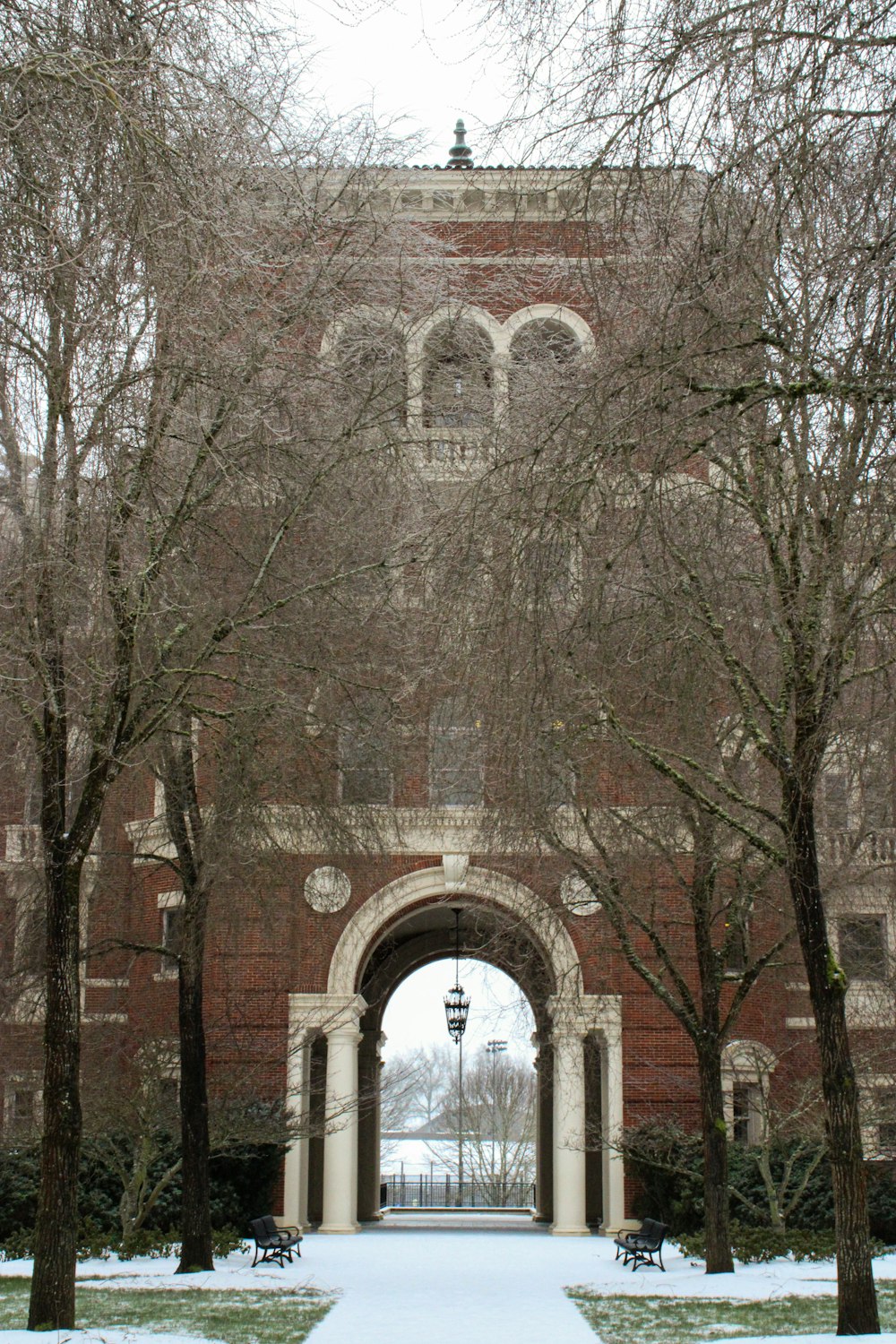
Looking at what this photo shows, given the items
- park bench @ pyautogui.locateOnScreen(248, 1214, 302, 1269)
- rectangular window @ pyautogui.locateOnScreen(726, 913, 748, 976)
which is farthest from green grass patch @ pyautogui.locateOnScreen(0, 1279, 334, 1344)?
rectangular window @ pyautogui.locateOnScreen(726, 913, 748, 976)

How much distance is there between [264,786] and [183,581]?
4.66m

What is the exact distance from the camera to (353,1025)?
912 inches

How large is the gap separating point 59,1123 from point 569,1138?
13.5 m

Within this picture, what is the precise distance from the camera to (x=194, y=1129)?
52.0ft

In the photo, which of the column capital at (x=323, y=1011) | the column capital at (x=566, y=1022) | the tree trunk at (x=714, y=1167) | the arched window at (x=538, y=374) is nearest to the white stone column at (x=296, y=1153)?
the column capital at (x=323, y=1011)

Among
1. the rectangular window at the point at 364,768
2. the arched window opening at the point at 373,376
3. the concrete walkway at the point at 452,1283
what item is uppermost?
the arched window opening at the point at 373,376

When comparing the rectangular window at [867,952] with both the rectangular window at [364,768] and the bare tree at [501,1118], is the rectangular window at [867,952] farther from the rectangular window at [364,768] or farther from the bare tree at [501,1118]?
the bare tree at [501,1118]

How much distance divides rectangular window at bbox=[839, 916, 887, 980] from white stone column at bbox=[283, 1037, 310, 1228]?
8134mm

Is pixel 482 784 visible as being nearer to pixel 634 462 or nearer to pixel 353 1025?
pixel 634 462

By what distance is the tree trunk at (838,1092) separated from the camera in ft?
32.1

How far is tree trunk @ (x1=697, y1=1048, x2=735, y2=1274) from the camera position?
1524 centimetres

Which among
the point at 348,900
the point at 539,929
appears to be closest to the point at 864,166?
the point at 539,929

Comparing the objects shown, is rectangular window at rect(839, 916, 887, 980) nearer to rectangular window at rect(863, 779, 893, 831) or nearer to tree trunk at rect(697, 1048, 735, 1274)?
tree trunk at rect(697, 1048, 735, 1274)

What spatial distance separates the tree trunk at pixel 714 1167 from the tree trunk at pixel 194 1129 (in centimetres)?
546
